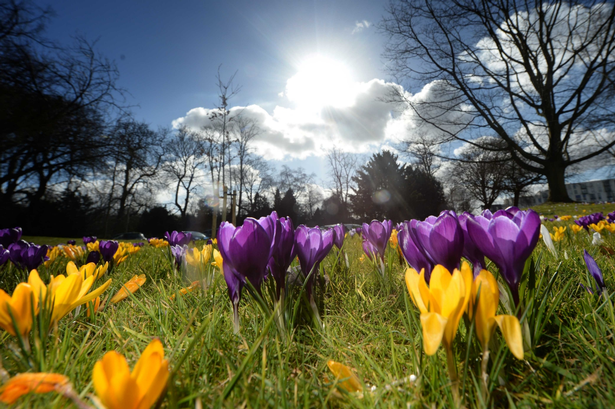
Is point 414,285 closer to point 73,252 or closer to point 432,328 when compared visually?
point 432,328

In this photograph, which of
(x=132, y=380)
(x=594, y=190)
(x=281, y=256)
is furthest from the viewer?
(x=594, y=190)

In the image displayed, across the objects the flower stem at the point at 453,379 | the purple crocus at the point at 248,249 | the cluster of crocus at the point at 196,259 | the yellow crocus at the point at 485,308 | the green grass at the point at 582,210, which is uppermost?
the purple crocus at the point at 248,249

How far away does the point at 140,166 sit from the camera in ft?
52.1

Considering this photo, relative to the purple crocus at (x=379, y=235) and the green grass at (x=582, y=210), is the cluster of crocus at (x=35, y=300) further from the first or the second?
the green grass at (x=582, y=210)

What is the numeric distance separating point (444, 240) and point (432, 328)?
1.27 feet

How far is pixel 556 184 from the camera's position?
59.0 ft

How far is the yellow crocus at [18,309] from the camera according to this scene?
23.2 inches

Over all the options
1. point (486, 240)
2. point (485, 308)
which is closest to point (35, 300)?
point (485, 308)

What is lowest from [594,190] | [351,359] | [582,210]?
[582,210]

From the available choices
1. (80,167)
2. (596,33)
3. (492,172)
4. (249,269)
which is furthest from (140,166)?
(492,172)

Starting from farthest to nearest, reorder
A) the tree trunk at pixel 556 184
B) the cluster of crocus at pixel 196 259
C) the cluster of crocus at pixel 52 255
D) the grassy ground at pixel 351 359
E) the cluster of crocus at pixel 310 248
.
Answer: the tree trunk at pixel 556 184 < the cluster of crocus at pixel 52 255 < the cluster of crocus at pixel 196 259 < the cluster of crocus at pixel 310 248 < the grassy ground at pixel 351 359

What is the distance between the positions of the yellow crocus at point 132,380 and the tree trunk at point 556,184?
24.1 meters

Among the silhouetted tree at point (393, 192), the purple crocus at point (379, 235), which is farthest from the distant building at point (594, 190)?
the purple crocus at point (379, 235)

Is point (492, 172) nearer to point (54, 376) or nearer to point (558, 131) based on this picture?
point (558, 131)
